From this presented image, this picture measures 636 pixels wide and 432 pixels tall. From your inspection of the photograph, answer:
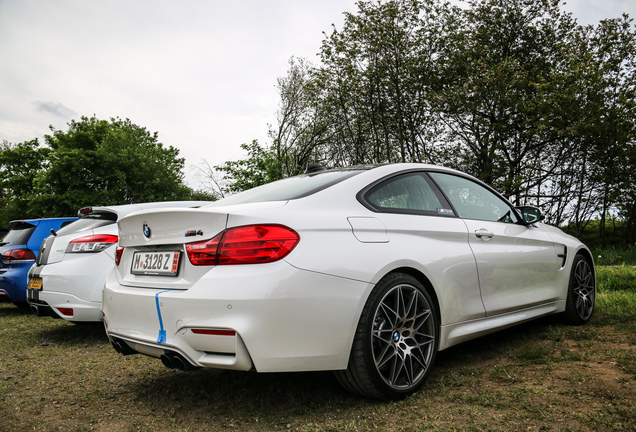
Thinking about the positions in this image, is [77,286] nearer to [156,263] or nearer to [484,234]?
[156,263]

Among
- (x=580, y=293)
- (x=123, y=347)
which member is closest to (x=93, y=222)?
(x=123, y=347)

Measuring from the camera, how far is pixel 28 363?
4219 mm

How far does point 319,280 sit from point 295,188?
34.3 inches

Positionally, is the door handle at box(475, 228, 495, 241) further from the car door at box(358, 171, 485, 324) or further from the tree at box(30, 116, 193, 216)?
the tree at box(30, 116, 193, 216)

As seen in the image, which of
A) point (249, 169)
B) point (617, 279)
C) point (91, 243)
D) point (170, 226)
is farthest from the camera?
point (249, 169)

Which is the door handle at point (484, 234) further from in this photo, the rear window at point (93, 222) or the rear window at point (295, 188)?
the rear window at point (93, 222)

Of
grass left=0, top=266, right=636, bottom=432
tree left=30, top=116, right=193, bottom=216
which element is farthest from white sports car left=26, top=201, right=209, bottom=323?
tree left=30, top=116, right=193, bottom=216

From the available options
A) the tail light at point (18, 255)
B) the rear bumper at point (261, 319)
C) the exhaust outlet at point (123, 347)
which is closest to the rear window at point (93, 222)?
the tail light at point (18, 255)

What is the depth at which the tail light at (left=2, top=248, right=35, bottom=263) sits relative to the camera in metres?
6.46

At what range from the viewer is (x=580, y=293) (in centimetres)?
470

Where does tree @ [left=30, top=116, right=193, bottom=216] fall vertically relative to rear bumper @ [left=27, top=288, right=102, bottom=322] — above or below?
above

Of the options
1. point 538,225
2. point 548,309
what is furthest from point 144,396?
point 538,225

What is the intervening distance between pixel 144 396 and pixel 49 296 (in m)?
2.32

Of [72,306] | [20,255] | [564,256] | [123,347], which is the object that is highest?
[564,256]
